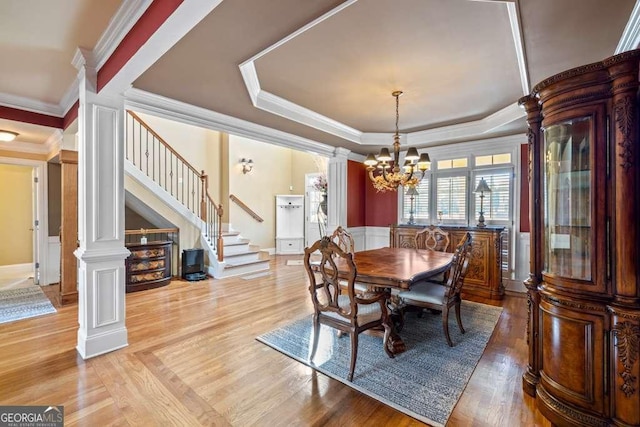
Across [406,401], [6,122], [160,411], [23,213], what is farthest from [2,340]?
[23,213]

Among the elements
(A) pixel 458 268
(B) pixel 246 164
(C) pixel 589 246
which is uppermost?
(B) pixel 246 164

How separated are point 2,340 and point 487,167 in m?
6.83

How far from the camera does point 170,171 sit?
643cm

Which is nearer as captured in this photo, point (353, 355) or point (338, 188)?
point (353, 355)

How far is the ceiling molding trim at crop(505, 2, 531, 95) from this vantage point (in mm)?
1946

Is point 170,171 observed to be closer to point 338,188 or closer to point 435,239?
point 338,188

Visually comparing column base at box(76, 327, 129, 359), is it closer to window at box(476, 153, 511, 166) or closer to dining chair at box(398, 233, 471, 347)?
dining chair at box(398, 233, 471, 347)

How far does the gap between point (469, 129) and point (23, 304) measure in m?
7.12

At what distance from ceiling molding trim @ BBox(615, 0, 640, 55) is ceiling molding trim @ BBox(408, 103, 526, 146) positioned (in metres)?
1.51

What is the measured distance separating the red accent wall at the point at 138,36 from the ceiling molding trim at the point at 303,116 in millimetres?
1449

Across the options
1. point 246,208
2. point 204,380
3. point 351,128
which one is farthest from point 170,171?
point 204,380

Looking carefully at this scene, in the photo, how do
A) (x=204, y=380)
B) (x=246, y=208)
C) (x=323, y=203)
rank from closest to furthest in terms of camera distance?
1. (x=204, y=380)
2. (x=323, y=203)
3. (x=246, y=208)

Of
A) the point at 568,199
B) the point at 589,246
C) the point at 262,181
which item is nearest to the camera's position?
the point at 589,246

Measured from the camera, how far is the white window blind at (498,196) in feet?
16.0
